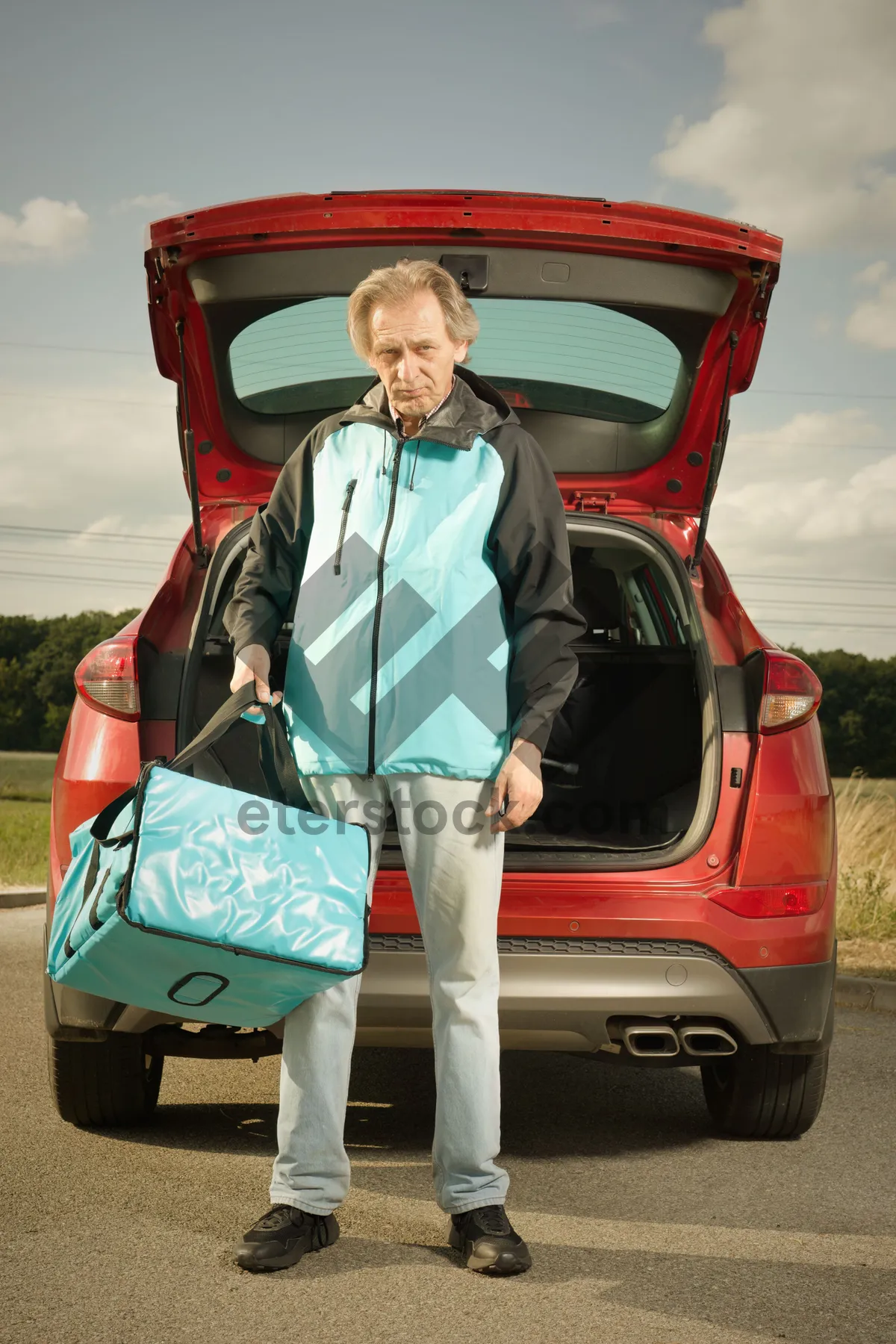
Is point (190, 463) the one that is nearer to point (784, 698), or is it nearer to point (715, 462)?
point (715, 462)

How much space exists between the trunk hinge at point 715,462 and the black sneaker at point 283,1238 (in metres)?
1.90

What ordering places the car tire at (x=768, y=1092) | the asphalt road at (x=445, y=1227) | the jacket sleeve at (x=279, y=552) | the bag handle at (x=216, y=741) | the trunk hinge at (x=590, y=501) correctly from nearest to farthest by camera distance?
1. the asphalt road at (x=445, y=1227)
2. the bag handle at (x=216, y=741)
3. the jacket sleeve at (x=279, y=552)
4. the car tire at (x=768, y=1092)
5. the trunk hinge at (x=590, y=501)

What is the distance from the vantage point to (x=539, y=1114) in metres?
3.96

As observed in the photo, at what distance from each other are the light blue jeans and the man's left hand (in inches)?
1.9

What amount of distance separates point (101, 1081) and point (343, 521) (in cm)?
164

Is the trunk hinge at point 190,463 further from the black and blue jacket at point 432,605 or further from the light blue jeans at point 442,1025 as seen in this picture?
the light blue jeans at point 442,1025

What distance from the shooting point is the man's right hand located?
9.09ft

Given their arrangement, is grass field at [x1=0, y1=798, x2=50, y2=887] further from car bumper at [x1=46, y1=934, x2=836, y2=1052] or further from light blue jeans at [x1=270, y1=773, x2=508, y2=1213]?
light blue jeans at [x1=270, y1=773, x2=508, y2=1213]

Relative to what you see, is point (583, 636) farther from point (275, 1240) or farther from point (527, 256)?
point (275, 1240)

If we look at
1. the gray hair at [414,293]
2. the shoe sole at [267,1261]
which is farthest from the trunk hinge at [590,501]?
the shoe sole at [267,1261]

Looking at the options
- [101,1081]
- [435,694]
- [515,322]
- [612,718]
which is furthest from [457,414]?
[101,1081]

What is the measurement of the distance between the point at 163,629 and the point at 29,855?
27.7ft

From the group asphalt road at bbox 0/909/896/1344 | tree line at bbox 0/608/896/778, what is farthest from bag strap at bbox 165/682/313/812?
tree line at bbox 0/608/896/778

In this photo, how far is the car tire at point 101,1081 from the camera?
3.33m
